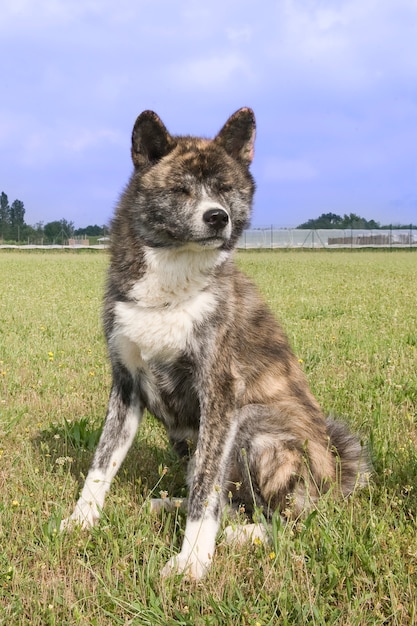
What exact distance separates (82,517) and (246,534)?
2.93 ft

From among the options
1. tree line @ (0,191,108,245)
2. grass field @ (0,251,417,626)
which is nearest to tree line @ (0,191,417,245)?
tree line @ (0,191,108,245)

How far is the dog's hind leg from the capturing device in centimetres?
356

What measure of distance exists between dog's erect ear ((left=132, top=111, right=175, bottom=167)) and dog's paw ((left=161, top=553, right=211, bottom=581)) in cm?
211

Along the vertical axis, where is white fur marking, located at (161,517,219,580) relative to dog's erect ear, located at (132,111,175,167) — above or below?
below

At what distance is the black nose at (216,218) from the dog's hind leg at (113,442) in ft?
3.21

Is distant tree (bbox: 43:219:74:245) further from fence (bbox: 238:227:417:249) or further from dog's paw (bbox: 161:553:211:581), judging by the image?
dog's paw (bbox: 161:553:211:581)

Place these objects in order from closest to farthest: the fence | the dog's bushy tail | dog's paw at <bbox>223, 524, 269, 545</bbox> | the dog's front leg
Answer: the dog's front leg, dog's paw at <bbox>223, 524, 269, 545</bbox>, the dog's bushy tail, the fence

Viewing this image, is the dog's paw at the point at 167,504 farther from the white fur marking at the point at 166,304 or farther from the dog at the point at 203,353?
the white fur marking at the point at 166,304

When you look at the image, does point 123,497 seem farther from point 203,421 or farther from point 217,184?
point 217,184

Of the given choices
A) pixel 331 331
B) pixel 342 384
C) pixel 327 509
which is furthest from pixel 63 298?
pixel 327 509

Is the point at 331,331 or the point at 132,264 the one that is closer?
the point at 132,264

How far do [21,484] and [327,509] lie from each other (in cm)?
176

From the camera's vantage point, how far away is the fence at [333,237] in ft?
208

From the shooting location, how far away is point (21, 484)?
12.4ft
